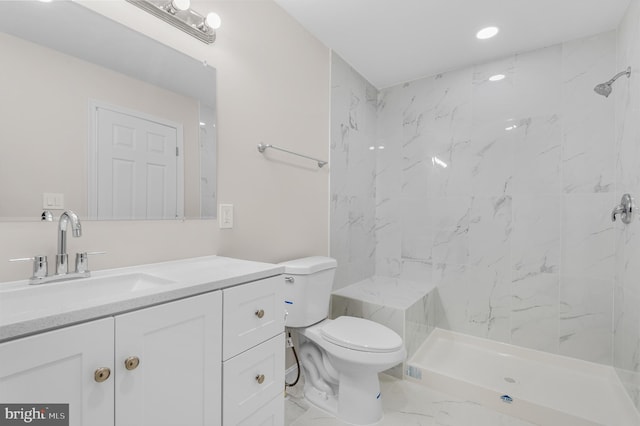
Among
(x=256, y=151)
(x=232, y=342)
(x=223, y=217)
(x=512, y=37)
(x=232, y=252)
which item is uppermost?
(x=512, y=37)

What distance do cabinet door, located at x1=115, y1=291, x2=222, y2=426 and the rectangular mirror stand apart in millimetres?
556

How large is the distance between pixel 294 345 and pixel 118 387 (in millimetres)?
1410

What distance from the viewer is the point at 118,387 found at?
70cm

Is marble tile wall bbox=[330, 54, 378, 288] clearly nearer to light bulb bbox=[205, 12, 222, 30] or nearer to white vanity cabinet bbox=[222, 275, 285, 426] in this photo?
light bulb bbox=[205, 12, 222, 30]

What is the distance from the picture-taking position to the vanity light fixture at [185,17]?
122cm

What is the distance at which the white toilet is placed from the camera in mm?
1556

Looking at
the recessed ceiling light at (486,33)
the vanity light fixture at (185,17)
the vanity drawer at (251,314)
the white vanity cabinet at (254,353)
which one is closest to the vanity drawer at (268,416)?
the white vanity cabinet at (254,353)

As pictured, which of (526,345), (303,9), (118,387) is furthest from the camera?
(526,345)

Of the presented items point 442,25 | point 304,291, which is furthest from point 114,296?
point 442,25

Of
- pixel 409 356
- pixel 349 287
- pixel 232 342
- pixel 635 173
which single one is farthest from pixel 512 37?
pixel 232 342

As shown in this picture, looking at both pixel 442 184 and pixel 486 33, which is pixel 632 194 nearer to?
pixel 442 184

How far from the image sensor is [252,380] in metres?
1.05

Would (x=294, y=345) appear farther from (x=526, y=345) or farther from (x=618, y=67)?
(x=618, y=67)


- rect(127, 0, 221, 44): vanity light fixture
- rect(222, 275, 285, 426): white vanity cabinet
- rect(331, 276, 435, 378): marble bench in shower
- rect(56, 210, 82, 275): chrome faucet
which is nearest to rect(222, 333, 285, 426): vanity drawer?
rect(222, 275, 285, 426): white vanity cabinet
